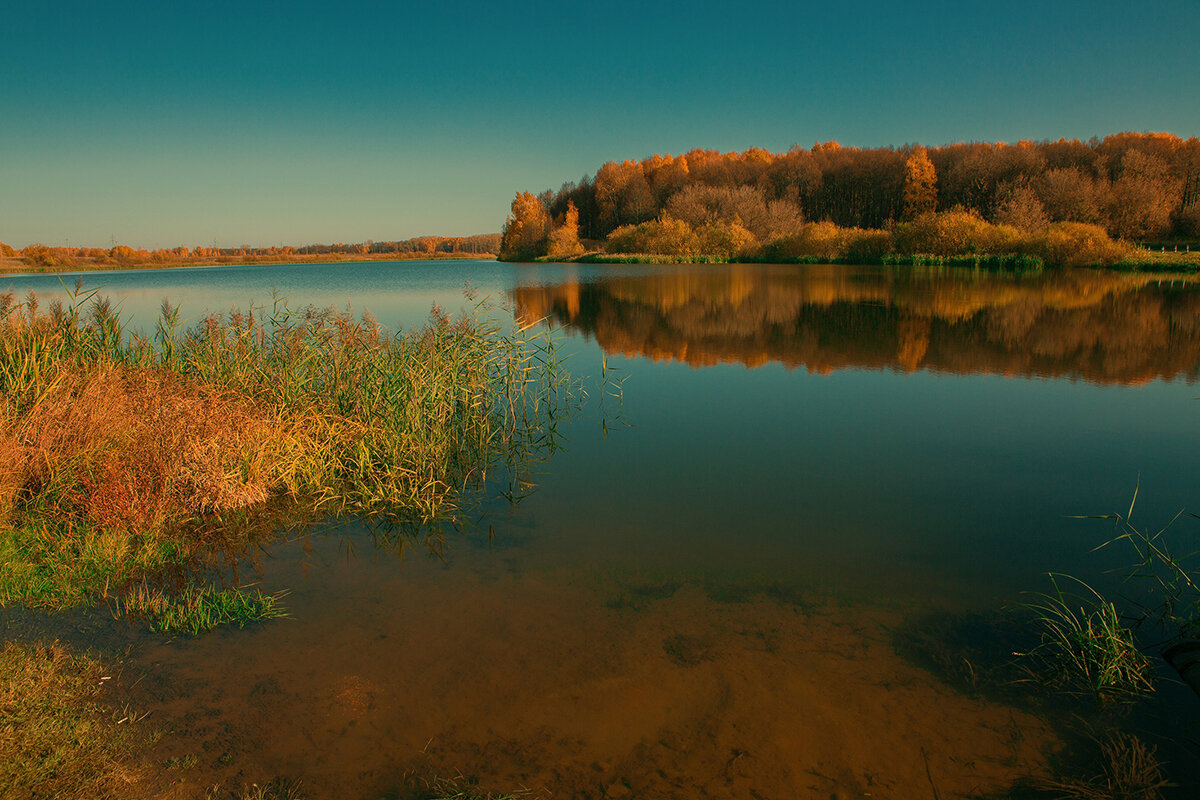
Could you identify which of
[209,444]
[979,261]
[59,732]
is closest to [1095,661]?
[59,732]

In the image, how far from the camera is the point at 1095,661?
335 centimetres

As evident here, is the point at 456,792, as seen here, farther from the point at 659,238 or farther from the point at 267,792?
the point at 659,238

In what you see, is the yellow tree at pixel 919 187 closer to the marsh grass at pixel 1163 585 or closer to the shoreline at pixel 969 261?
the shoreline at pixel 969 261

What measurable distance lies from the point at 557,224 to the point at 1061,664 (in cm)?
8615

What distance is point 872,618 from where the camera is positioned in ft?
13.1

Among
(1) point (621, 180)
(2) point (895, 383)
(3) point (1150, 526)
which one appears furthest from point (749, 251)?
(3) point (1150, 526)

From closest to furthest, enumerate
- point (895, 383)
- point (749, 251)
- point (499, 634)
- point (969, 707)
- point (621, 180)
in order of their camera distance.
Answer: point (969, 707), point (499, 634), point (895, 383), point (749, 251), point (621, 180)

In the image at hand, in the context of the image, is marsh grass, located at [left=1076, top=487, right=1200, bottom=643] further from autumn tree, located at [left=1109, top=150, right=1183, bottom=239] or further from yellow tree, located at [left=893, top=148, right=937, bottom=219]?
yellow tree, located at [left=893, top=148, right=937, bottom=219]

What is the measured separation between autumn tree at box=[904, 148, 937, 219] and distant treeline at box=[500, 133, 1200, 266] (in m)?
0.10

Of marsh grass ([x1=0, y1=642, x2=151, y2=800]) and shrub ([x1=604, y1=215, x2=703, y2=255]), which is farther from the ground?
shrub ([x1=604, y1=215, x2=703, y2=255])

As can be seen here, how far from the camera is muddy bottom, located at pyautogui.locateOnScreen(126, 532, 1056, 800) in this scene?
2.81 m

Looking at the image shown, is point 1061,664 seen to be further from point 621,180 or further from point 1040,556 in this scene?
point 621,180

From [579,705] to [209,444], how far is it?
12.4 feet

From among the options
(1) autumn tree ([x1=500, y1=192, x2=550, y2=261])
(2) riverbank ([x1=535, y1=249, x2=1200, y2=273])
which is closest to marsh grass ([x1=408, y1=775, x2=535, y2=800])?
(2) riverbank ([x1=535, y1=249, x2=1200, y2=273])
